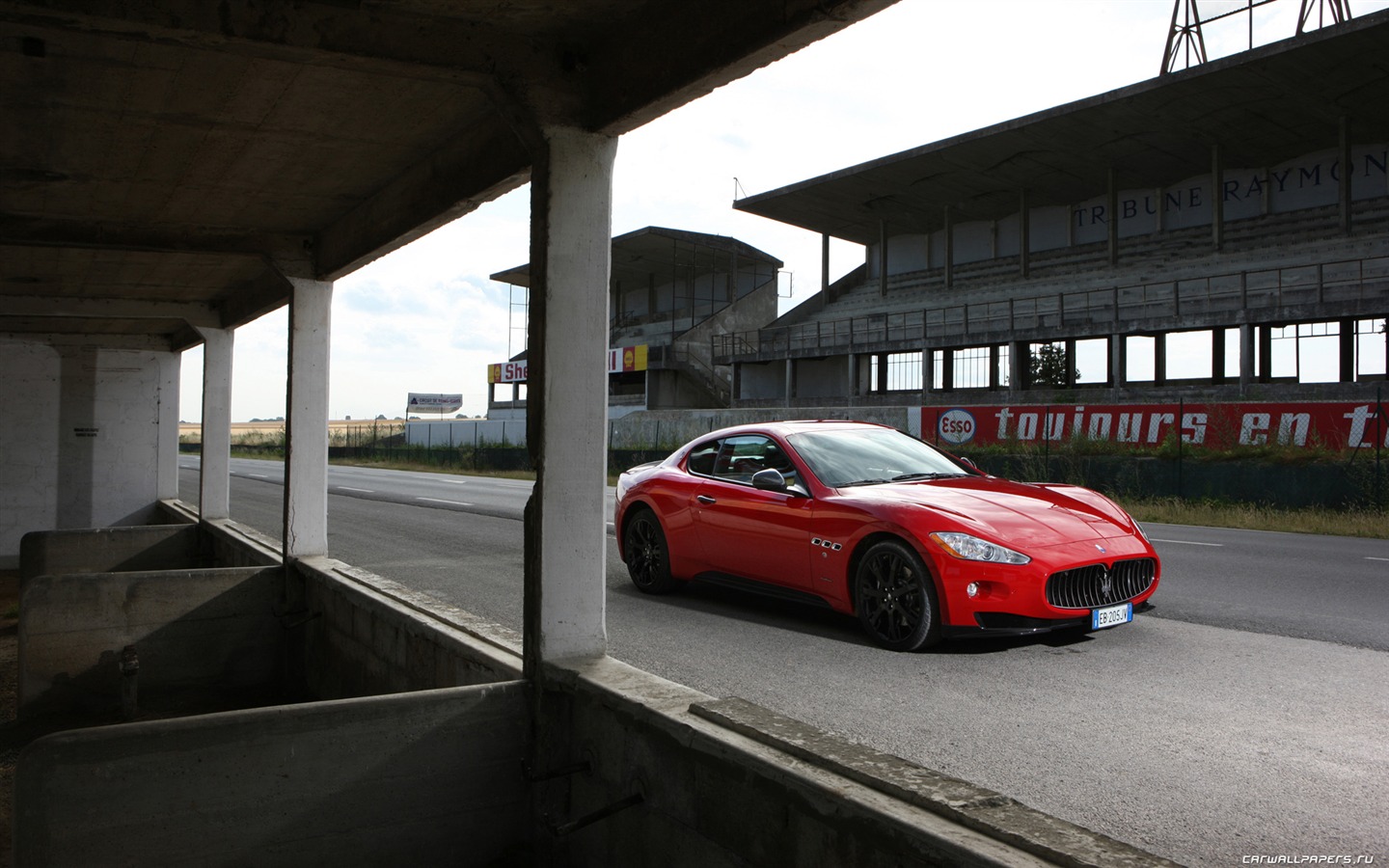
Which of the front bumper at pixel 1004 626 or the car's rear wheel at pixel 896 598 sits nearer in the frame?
the front bumper at pixel 1004 626

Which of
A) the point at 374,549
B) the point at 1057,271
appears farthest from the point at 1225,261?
the point at 374,549

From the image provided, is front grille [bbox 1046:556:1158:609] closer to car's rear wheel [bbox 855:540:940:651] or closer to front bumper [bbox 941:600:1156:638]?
front bumper [bbox 941:600:1156:638]

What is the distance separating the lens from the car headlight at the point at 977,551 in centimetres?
625

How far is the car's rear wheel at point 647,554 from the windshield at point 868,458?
1619 millimetres

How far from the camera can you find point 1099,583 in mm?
6590

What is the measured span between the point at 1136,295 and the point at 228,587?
3323 centimetres

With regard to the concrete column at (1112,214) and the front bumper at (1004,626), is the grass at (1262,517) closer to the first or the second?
the front bumper at (1004,626)

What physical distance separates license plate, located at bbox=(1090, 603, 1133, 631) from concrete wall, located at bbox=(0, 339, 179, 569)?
551 inches

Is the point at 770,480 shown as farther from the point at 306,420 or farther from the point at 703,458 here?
the point at 306,420

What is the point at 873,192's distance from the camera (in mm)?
44312

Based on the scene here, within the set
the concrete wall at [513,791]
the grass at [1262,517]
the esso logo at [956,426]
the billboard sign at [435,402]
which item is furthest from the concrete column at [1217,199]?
the billboard sign at [435,402]

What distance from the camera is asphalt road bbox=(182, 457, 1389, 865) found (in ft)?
12.8

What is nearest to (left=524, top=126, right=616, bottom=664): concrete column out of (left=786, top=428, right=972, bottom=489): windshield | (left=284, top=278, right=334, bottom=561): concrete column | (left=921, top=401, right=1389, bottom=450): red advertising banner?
(left=786, top=428, right=972, bottom=489): windshield

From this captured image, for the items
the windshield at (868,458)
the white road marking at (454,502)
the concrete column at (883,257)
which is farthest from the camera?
the concrete column at (883,257)
